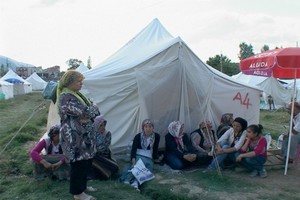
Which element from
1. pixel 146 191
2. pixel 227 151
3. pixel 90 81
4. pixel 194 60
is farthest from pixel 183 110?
pixel 146 191

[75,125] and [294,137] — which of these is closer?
[75,125]

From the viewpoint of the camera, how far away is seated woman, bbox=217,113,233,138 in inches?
260

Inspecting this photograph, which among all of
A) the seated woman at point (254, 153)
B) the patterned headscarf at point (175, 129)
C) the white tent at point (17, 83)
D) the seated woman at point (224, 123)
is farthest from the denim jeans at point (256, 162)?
the white tent at point (17, 83)

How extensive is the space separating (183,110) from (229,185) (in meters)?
2.17

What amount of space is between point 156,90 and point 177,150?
1.39 metres

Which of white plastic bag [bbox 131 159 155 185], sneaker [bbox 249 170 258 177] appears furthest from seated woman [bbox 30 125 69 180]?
sneaker [bbox 249 170 258 177]

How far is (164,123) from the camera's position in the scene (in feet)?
23.4

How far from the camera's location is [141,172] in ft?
17.0

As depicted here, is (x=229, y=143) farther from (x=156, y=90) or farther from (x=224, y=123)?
(x=156, y=90)

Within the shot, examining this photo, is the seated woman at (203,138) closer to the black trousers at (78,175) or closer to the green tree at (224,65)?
the black trousers at (78,175)

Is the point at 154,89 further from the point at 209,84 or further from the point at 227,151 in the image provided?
the point at 227,151

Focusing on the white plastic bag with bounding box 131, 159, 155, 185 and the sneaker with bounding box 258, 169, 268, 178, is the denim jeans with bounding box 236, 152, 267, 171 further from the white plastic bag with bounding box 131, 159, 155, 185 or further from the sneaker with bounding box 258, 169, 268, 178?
the white plastic bag with bounding box 131, 159, 155, 185

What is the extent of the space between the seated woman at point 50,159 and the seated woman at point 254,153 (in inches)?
108

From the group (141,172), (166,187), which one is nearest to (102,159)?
(141,172)
